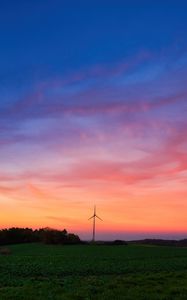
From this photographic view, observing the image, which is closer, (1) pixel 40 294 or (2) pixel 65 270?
(1) pixel 40 294

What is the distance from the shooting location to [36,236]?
14362 cm

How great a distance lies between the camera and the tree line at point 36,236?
134 meters

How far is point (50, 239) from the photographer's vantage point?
132750mm

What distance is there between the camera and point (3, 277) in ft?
122

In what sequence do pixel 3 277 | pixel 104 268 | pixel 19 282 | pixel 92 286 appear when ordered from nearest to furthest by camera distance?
pixel 92 286 < pixel 19 282 < pixel 3 277 < pixel 104 268

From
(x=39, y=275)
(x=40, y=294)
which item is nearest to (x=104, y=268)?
(x=39, y=275)

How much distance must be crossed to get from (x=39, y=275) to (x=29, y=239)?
348 ft

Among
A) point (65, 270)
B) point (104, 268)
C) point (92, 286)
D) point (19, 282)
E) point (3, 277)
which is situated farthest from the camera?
point (104, 268)

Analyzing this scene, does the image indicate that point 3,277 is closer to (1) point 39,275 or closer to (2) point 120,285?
(1) point 39,275

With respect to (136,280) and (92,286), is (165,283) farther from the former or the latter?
(92,286)

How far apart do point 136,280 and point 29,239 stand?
11172 centimetres

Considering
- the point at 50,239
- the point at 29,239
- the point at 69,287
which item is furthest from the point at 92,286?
the point at 29,239

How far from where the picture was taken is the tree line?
134125 mm

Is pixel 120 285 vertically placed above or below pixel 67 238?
below
